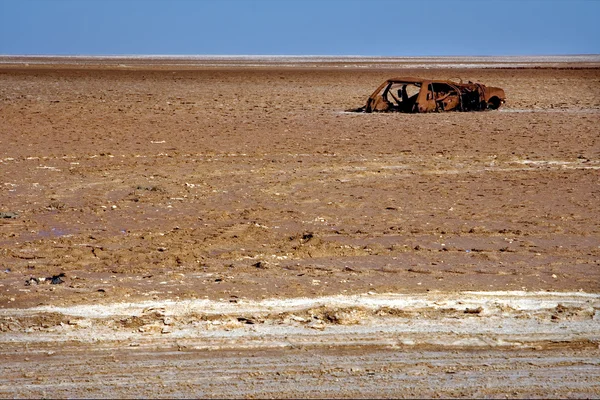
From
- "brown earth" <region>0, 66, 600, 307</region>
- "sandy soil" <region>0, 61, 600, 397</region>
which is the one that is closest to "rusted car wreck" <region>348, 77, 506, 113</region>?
"brown earth" <region>0, 66, 600, 307</region>

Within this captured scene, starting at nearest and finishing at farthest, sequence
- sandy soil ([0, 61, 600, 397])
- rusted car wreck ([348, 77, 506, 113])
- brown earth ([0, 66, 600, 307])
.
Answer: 1. sandy soil ([0, 61, 600, 397])
2. brown earth ([0, 66, 600, 307])
3. rusted car wreck ([348, 77, 506, 113])

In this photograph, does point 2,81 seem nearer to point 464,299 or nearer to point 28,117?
point 28,117

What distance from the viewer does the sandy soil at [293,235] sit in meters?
6.14

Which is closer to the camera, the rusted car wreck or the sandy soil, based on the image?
the sandy soil

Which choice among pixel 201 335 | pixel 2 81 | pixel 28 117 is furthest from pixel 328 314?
pixel 2 81

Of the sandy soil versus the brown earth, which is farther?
the brown earth

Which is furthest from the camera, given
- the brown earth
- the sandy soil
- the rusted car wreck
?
the rusted car wreck

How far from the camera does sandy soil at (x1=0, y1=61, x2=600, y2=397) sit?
20.1 feet

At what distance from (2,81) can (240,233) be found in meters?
31.2

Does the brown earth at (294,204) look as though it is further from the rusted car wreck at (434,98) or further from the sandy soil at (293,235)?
the rusted car wreck at (434,98)

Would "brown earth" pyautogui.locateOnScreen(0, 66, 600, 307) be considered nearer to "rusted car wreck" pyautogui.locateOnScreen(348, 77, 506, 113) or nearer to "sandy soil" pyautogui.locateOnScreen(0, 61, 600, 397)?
"sandy soil" pyautogui.locateOnScreen(0, 61, 600, 397)

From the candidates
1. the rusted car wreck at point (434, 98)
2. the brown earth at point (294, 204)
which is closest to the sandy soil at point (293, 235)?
the brown earth at point (294, 204)

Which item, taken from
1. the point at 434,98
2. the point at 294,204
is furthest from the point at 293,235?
the point at 434,98

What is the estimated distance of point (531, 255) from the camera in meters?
8.69
